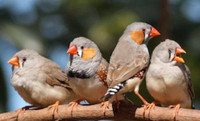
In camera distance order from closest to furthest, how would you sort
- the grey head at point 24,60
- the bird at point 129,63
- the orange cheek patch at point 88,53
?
the bird at point 129,63 < the orange cheek patch at point 88,53 < the grey head at point 24,60

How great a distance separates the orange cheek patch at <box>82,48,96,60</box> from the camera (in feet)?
16.3

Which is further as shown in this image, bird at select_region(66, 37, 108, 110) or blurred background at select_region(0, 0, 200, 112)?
Answer: blurred background at select_region(0, 0, 200, 112)

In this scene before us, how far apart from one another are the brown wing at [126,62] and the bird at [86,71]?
169 mm

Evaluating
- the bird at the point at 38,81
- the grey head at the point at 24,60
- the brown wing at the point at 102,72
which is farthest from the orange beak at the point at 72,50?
the grey head at the point at 24,60

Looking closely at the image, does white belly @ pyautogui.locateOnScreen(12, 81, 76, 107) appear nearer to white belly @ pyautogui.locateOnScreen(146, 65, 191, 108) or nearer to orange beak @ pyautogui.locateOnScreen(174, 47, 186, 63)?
→ white belly @ pyautogui.locateOnScreen(146, 65, 191, 108)

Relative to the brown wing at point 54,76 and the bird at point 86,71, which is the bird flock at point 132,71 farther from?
the brown wing at point 54,76

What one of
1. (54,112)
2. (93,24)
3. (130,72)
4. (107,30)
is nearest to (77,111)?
(54,112)

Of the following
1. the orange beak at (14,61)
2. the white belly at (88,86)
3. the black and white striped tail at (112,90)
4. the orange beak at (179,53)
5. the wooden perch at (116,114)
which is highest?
the orange beak at (14,61)

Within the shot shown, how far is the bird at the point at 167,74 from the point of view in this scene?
15.9ft

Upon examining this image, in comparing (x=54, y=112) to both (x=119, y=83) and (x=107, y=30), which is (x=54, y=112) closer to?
(x=119, y=83)

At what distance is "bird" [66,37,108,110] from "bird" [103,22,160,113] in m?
0.15

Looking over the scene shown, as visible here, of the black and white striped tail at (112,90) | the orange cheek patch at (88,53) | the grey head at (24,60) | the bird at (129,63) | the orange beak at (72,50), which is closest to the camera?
the black and white striped tail at (112,90)

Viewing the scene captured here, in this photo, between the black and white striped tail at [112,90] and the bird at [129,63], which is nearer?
the black and white striped tail at [112,90]

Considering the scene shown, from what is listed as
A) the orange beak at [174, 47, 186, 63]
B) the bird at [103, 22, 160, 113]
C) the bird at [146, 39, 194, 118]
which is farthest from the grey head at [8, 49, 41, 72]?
the orange beak at [174, 47, 186, 63]
